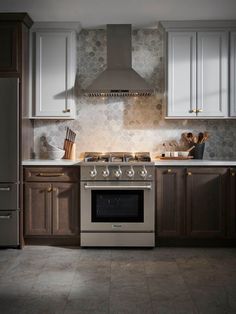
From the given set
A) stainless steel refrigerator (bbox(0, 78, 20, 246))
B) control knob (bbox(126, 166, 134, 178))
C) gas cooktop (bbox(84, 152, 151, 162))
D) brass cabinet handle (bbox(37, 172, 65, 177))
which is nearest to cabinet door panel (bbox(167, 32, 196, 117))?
gas cooktop (bbox(84, 152, 151, 162))

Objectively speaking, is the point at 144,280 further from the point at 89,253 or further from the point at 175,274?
the point at 89,253

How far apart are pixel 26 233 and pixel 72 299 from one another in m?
1.55

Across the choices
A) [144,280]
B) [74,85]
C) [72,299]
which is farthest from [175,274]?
[74,85]

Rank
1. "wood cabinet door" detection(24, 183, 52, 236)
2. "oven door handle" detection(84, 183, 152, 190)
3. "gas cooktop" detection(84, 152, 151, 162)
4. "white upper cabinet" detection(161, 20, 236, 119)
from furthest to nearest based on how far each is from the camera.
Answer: "white upper cabinet" detection(161, 20, 236, 119) < "gas cooktop" detection(84, 152, 151, 162) < "wood cabinet door" detection(24, 183, 52, 236) < "oven door handle" detection(84, 183, 152, 190)

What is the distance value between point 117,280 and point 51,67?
2423 millimetres

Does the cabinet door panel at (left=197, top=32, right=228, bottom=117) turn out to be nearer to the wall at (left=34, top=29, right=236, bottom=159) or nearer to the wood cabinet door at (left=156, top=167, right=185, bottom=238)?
the wall at (left=34, top=29, right=236, bottom=159)

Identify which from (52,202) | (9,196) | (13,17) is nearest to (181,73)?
(13,17)

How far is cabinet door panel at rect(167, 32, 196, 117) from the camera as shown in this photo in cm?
450

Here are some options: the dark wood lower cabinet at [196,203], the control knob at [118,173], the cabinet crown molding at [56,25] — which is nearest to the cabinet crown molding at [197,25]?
the cabinet crown molding at [56,25]

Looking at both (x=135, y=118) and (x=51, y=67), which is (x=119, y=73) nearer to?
(x=135, y=118)

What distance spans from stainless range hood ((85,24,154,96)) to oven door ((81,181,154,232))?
1.01 meters

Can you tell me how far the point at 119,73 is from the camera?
4.53 m

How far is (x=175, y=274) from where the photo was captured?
3.36 metres

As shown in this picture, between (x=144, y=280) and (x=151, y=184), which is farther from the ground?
(x=151, y=184)
